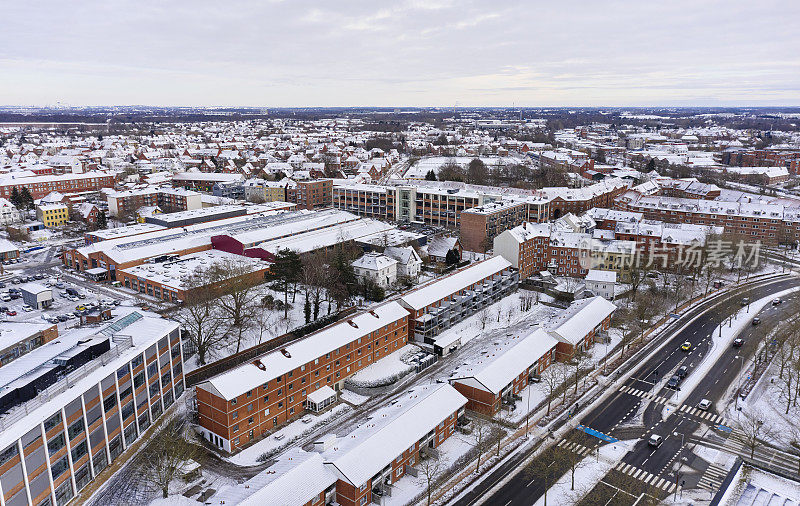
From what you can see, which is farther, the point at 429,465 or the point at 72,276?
the point at 72,276

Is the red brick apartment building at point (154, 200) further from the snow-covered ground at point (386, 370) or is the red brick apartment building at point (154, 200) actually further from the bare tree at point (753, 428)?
the bare tree at point (753, 428)

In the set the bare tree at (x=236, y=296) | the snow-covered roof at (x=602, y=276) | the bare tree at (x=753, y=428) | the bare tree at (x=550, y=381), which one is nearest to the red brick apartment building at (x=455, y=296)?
the snow-covered roof at (x=602, y=276)

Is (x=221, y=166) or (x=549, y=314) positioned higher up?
(x=221, y=166)

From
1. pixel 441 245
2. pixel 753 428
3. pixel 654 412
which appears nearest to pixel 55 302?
pixel 441 245

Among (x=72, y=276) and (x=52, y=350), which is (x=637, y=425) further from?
(x=72, y=276)

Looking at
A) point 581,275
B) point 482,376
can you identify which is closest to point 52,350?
point 482,376

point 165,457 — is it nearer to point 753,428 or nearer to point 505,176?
point 753,428
